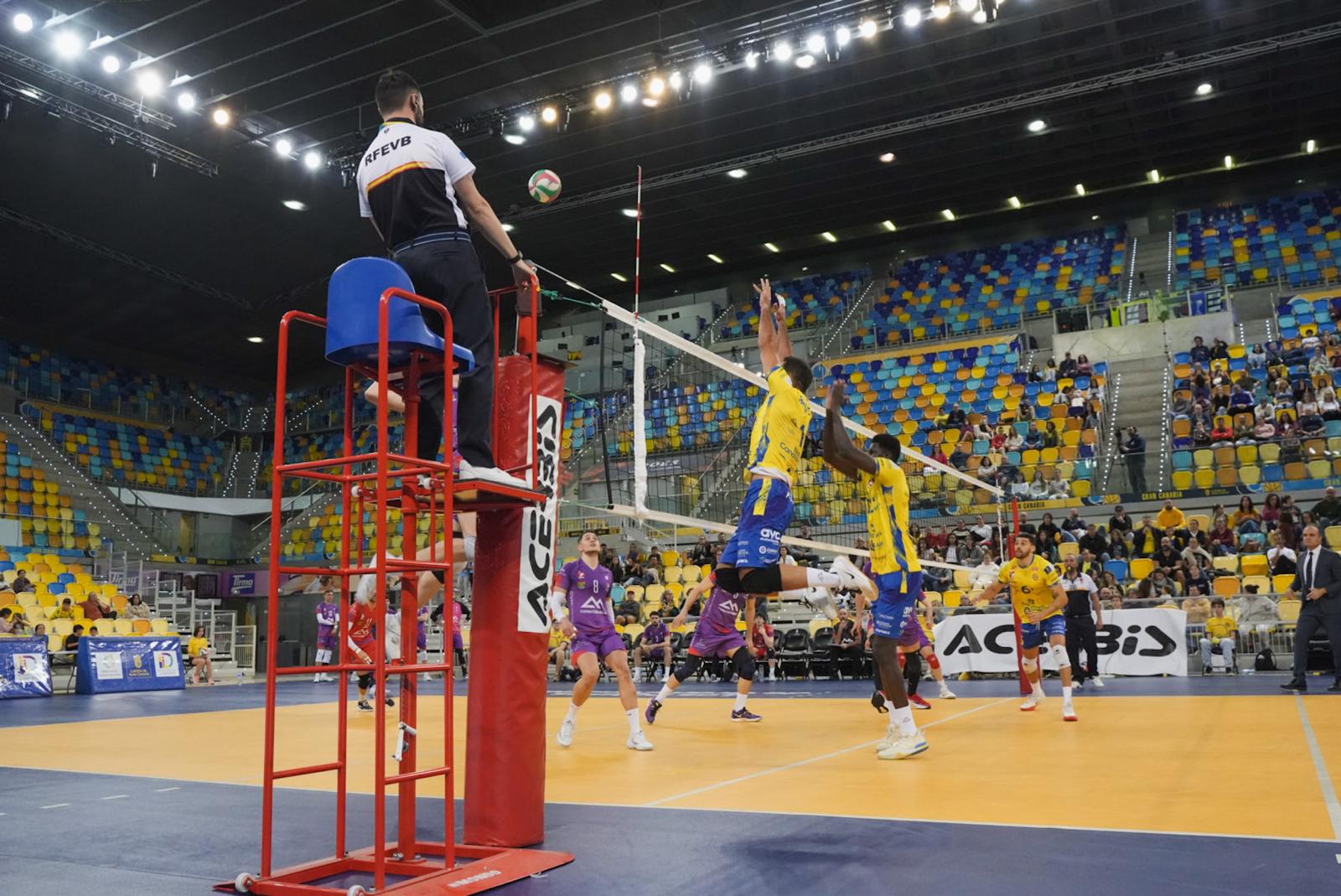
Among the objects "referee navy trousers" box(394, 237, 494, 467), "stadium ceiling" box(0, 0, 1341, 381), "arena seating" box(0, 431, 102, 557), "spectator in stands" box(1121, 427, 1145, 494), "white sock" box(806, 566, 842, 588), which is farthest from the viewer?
"arena seating" box(0, 431, 102, 557)

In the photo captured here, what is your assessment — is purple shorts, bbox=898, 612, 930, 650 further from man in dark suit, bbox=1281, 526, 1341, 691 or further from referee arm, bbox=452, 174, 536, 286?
referee arm, bbox=452, 174, 536, 286

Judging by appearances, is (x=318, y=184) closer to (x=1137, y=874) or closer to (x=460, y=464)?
(x=460, y=464)

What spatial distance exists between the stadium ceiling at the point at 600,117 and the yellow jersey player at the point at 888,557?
31.6 feet

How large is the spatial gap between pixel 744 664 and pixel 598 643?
2.41m

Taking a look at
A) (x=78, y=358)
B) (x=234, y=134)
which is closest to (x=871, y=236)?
(x=234, y=134)

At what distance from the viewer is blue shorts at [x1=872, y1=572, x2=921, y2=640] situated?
7527 mm

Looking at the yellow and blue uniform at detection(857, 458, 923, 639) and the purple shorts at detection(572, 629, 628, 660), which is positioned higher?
the yellow and blue uniform at detection(857, 458, 923, 639)

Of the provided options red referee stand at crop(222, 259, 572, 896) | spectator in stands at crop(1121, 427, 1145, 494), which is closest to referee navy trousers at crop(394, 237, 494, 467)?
red referee stand at crop(222, 259, 572, 896)

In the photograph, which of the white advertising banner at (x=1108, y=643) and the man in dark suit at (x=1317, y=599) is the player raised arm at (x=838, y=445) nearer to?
the man in dark suit at (x=1317, y=599)

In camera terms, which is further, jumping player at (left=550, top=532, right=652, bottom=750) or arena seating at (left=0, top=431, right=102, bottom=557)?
arena seating at (left=0, top=431, right=102, bottom=557)

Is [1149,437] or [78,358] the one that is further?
[78,358]

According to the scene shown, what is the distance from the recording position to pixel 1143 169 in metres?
25.0

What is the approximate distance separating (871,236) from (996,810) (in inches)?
1044

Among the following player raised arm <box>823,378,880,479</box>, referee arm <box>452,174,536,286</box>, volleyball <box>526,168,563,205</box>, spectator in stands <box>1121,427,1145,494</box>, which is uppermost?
volleyball <box>526,168,563,205</box>
